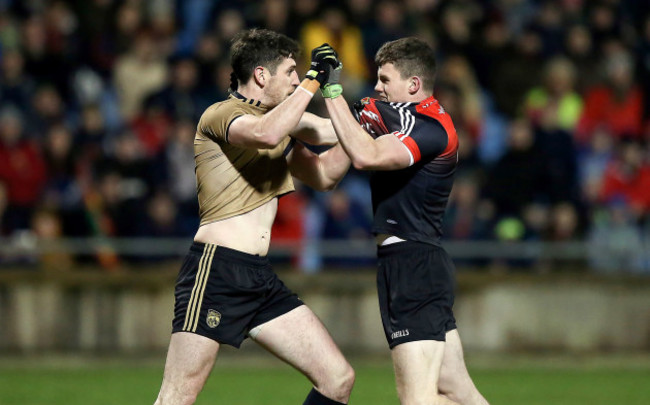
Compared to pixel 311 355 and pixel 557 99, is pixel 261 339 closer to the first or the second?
pixel 311 355

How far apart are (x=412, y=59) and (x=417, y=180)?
68cm

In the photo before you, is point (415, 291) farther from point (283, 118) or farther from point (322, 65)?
point (322, 65)

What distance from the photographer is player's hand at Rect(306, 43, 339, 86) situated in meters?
6.32

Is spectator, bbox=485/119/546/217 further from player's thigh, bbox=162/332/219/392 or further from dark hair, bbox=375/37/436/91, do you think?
player's thigh, bbox=162/332/219/392

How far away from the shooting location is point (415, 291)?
6.29 meters

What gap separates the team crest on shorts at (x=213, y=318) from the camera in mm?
6332

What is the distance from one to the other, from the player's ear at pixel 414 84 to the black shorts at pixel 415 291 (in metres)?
0.86

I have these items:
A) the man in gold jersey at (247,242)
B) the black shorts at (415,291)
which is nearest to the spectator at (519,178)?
the man in gold jersey at (247,242)

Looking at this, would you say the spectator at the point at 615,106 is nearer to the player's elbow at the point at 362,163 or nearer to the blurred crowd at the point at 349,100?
the blurred crowd at the point at 349,100

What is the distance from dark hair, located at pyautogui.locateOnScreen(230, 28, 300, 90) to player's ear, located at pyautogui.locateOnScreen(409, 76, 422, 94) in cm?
72

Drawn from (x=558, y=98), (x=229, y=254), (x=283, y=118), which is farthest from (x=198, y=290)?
(x=558, y=98)

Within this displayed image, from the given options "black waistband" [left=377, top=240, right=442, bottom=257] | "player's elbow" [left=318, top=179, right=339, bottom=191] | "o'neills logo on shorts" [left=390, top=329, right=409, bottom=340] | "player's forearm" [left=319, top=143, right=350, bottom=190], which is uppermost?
"player's forearm" [left=319, top=143, right=350, bottom=190]

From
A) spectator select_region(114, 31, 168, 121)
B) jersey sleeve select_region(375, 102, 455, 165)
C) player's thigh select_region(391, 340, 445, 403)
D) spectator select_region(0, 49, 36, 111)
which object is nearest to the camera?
player's thigh select_region(391, 340, 445, 403)

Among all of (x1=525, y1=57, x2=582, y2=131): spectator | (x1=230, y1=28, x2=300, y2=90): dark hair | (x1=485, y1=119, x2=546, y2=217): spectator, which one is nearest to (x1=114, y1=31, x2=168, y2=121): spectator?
(x1=485, y1=119, x2=546, y2=217): spectator
